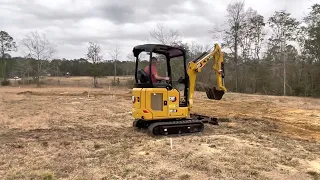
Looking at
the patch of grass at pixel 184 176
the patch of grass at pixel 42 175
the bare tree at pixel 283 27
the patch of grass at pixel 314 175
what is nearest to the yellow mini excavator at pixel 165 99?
the patch of grass at pixel 184 176

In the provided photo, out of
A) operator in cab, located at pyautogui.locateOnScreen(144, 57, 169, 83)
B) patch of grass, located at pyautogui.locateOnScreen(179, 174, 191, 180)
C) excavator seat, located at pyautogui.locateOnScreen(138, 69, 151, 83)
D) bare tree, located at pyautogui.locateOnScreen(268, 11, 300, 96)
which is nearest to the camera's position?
patch of grass, located at pyautogui.locateOnScreen(179, 174, 191, 180)

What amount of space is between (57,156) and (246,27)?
3624 cm

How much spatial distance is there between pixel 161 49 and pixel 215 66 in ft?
7.15

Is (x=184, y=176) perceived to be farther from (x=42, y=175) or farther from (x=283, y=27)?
(x=283, y=27)

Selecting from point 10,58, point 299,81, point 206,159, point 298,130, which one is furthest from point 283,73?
point 10,58

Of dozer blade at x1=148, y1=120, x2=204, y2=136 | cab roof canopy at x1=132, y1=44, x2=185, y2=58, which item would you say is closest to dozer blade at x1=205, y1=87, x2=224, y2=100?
dozer blade at x1=148, y1=120, x2=204, y2=136

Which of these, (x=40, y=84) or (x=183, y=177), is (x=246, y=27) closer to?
(x=40, y=84)

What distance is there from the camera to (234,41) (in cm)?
3850

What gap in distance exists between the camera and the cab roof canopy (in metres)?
9.12

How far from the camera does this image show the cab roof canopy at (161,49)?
9.12 m

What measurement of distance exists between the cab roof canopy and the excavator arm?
0.57 metres

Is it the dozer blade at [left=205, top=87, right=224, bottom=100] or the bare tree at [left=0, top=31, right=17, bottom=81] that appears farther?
the bare tree at [left=0, top=31, right=17, bottom=81]

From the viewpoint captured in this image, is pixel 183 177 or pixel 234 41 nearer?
pixel 183 177

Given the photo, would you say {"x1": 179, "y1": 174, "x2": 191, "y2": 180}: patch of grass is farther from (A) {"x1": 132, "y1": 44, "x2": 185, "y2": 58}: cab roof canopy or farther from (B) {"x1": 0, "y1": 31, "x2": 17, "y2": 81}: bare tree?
(B) {"x1": 0, "y1": 31, "x2": 17, "y2": 81}: bare tree
